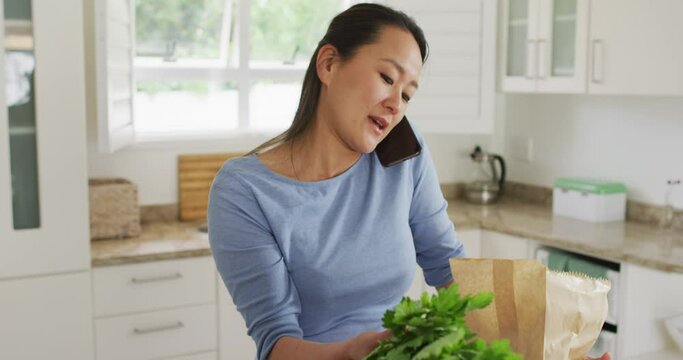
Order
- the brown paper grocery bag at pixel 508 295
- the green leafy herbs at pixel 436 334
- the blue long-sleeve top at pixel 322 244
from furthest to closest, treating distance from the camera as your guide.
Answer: the blue long-sleeve top at pixel 322 244 < the brown paper grocery bag at pixel 508 295 < the green leafy herbs at pixel 436 334

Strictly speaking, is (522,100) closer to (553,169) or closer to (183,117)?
(553,169)

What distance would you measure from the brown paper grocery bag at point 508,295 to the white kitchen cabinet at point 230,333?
1.95m

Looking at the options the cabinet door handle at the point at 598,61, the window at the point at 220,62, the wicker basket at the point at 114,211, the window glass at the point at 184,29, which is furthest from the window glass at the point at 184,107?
the cabinet door handle at the point at 598,61

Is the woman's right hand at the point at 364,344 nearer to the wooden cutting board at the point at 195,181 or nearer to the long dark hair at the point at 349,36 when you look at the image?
the long dark hair at the point at 349,36

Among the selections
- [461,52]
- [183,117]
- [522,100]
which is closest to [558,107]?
[522,100]

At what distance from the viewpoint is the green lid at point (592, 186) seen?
3413 millimetres

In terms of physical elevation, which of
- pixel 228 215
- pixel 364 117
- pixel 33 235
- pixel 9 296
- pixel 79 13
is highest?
pixel 79 13

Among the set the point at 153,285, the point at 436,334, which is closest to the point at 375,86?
the point at 436,334

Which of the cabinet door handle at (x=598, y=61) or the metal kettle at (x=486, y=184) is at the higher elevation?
the cabinet door handle at (x=598, y=61)

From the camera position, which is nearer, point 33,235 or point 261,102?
point 33,235

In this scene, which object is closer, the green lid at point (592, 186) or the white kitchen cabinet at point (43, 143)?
the white kitchen cabinet at point (43, 143)

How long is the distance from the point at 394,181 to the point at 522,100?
99.9 inches

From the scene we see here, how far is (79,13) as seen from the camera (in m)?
2.80

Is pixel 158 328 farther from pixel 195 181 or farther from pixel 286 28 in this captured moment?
pixel 286 28
